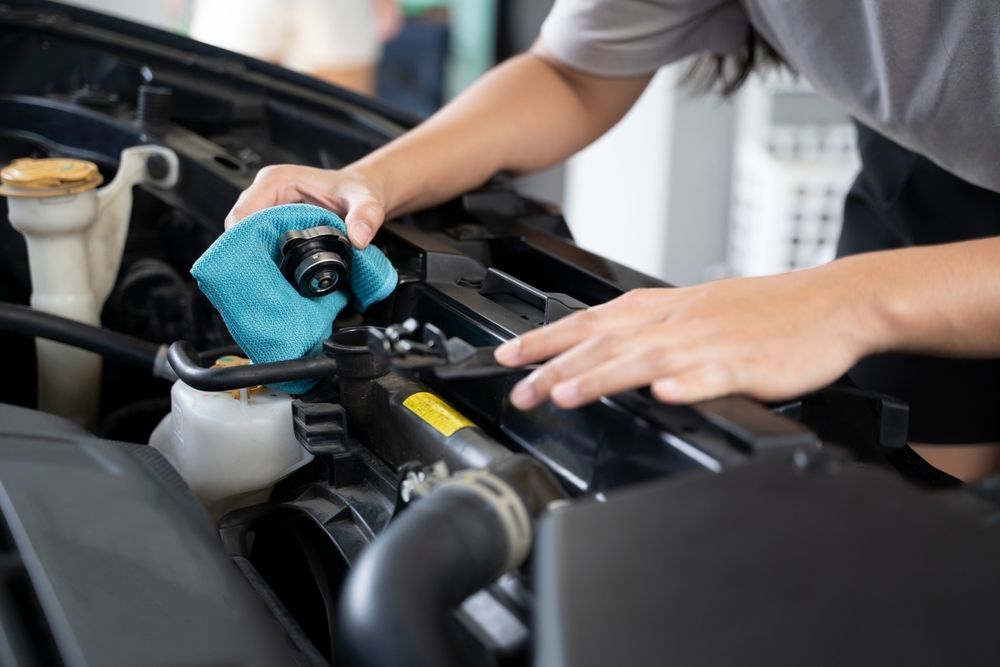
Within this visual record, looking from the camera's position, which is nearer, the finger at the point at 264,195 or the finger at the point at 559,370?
the finger at the point at 559,370

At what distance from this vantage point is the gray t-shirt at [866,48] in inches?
31.7

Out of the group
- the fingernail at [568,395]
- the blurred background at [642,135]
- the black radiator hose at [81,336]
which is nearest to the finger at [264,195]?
the black radiator hose at [81,336]

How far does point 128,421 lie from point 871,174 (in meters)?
0.77

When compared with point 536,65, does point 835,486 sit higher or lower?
lower

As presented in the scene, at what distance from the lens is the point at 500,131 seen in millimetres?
985

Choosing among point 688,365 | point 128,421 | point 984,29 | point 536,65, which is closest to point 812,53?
point 984,29

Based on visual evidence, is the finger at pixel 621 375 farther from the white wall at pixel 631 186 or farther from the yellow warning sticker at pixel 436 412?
the white wall at pixel 631 186

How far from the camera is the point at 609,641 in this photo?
0.38 metres

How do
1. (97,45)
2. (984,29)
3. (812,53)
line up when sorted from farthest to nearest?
(97,45), (812,53), (984,29)

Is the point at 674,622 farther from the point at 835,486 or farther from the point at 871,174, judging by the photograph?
the point at 871,174

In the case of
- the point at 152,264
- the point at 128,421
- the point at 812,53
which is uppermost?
the point at 812,53

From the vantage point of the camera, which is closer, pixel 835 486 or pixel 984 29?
pixel 835 486

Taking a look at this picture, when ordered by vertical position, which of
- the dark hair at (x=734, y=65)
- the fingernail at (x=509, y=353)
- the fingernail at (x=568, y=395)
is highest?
the dark hair at (x=734, y=65)

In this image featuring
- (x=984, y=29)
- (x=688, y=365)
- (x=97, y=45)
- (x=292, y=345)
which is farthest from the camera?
(x=97, y=45)
